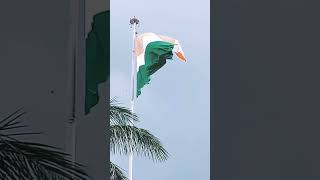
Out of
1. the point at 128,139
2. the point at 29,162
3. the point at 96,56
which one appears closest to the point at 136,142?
the point at 128,139

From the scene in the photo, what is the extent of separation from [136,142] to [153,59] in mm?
7400

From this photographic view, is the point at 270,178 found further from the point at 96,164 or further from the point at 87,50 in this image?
the point at 87,50

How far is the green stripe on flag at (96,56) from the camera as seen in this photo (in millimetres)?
9609

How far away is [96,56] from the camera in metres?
9.81

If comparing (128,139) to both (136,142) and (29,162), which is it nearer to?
(136,142)

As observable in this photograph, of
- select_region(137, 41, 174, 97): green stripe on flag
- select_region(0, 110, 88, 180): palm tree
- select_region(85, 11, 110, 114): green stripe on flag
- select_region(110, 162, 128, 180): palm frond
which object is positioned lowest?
select_region(110, 162, 128, 180): palm frond

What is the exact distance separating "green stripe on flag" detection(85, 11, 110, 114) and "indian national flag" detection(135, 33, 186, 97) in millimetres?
12133

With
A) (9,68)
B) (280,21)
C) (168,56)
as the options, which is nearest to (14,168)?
(9,68)

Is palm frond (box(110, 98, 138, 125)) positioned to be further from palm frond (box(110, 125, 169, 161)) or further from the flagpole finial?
the flagpole finial

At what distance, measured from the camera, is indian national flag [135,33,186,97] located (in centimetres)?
2228

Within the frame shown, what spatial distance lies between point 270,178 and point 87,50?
9.04 ft

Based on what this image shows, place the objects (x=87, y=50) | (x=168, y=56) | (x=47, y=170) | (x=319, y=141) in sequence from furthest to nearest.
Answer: (x=168, y=56)
(x=87, y=50)
(x=319, y=141)
(x=47, y=170)

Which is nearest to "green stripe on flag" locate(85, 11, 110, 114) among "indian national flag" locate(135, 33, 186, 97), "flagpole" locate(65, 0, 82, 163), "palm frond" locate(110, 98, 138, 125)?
"flagpole" locate(65, 0, 82, 163)

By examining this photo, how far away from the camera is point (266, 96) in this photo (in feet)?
30.6
